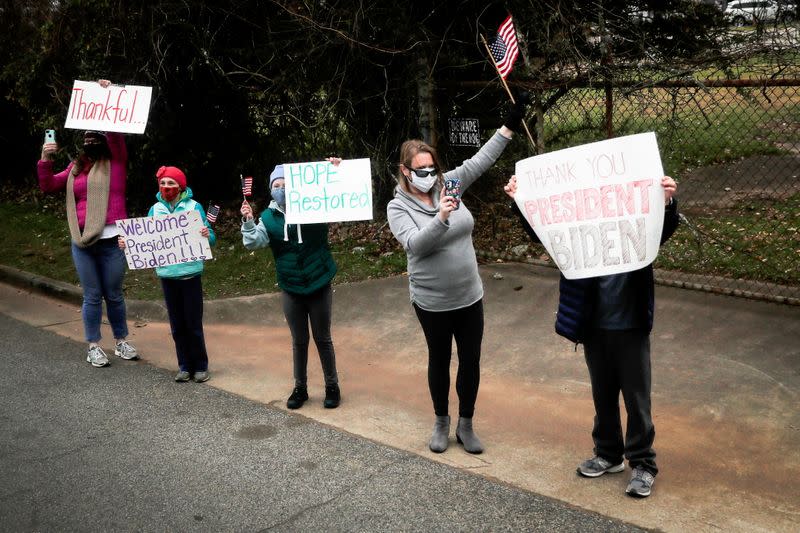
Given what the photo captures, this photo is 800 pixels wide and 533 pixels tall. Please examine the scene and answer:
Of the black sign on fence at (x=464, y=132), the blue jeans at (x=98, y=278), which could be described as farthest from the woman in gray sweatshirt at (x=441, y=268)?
the black sign on fence at (x=464, y=132)

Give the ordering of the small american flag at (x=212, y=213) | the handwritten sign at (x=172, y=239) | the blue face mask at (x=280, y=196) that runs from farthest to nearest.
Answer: the handwritten sign at (x=172, y=239)
the small american flag at (x=212, y=213)
the blue face mask at (x=280, y=196)

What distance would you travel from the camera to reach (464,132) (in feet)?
28.6

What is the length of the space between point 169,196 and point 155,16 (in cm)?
432

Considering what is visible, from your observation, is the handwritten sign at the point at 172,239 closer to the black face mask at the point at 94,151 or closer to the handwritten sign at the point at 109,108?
the black face mask at the point at 94,151

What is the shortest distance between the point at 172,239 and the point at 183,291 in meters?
0.39

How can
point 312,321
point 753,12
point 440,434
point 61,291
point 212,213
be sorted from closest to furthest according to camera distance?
point 440,434 < point 312,321 < point 212,213 < point 753,12 < point 61,291

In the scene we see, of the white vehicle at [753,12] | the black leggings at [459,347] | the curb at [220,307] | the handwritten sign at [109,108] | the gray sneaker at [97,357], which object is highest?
the white vehicle at [753,12]

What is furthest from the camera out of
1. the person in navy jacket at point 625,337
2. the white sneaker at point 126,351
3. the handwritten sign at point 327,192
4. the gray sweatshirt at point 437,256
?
the white sneaker at point 126,351

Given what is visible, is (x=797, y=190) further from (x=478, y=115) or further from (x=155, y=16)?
(x=155, y=16)

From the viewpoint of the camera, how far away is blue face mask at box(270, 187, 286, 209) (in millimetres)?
5738

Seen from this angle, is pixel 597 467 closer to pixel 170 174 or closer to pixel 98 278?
pixel 170 174

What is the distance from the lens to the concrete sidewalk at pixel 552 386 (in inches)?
172

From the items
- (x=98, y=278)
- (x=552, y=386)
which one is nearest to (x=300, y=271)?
(x=552, y=386)

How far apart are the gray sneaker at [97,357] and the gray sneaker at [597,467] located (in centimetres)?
405
